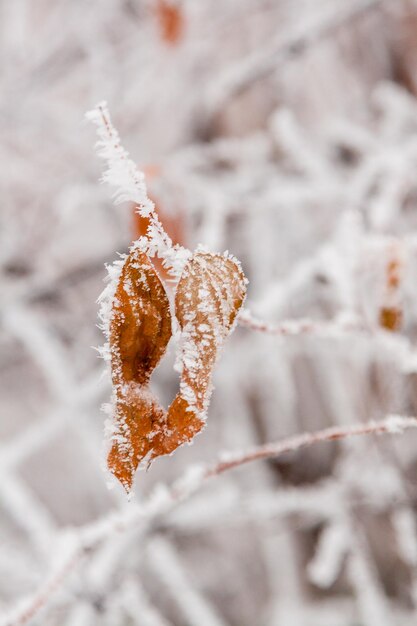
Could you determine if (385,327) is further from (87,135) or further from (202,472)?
(87,135)

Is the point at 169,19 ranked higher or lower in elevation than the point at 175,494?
higher

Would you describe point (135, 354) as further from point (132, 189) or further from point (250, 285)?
point (250, 285)

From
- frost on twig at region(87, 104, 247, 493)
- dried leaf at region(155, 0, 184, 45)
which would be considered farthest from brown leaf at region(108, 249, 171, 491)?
dried leaf at region(155, 0, 184, 45)

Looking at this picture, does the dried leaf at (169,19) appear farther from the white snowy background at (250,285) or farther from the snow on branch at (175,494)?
the snow on branch at (175,494)

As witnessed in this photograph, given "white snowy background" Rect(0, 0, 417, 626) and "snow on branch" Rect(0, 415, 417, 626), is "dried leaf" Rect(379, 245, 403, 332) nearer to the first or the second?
"white snowy background" Rect(0, 0, 417, 626)

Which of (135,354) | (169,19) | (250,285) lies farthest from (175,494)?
(250,285)
